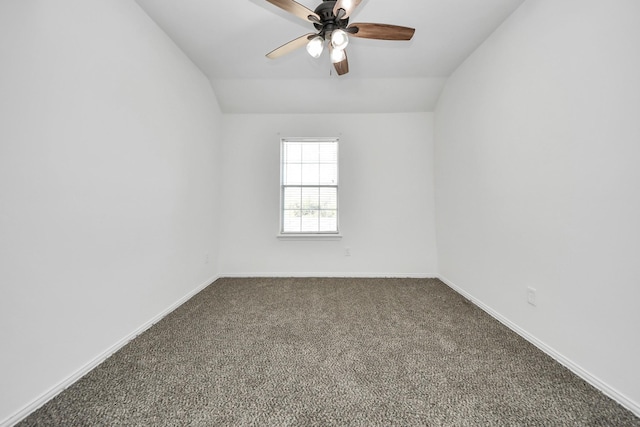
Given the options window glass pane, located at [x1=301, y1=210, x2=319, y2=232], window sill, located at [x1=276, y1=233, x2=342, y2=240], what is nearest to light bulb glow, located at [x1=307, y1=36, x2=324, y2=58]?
window glass pane, located at [x1=301, y1=210, x2=319, y2=232]

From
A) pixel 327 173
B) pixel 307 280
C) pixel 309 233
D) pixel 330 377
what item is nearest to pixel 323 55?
pixel 327 173

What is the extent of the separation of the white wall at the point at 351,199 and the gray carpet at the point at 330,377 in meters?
1.21

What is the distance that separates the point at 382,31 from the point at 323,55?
1.06 metres

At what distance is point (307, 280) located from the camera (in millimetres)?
3256

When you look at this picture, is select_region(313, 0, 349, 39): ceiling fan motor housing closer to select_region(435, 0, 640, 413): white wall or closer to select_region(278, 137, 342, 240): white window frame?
select_region(435, 0, 640, 413): white wall

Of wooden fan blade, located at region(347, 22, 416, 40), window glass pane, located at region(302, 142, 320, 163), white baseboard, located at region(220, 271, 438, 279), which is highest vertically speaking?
Result: wooden fan blade, located at region(347, 22, 416, 40)

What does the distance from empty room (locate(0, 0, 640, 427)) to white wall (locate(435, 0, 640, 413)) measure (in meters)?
0.01

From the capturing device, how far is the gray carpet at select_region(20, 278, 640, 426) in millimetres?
1114

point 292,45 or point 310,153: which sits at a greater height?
point 292,45

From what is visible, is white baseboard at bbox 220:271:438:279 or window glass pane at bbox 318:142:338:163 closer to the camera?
white baseboard at bbox 220:271:438:279

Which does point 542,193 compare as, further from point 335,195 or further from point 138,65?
point 138,65

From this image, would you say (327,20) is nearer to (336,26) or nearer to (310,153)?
(336,26)

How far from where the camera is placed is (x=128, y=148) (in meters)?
1.79

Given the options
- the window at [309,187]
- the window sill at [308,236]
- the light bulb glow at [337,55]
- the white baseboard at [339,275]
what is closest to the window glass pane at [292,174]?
the window at [309,187]
